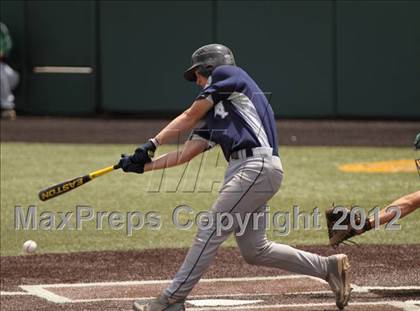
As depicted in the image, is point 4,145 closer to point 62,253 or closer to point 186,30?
point 186,30

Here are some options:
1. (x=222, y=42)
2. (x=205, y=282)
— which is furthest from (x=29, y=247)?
(x=222, y=42)

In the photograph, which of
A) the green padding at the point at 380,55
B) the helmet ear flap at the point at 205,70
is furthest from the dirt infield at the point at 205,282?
the green padding at the point at 380,55

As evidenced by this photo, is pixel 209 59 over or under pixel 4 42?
over

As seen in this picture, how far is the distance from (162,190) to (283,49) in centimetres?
892

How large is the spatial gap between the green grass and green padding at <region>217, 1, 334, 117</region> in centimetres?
432

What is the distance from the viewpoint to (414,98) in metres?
22.2

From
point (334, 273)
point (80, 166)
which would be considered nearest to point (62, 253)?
point (334, 273)

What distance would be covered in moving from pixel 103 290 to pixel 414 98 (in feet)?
46.9

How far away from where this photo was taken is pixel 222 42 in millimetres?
22625

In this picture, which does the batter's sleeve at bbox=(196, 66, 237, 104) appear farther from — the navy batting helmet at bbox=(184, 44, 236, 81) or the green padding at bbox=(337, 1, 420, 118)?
the green padding at bbox=(337, 1, 420, 118)

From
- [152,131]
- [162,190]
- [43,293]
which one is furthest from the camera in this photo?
[152,131]

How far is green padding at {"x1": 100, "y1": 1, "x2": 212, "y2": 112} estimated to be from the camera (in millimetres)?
22891

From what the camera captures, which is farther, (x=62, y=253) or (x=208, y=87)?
(x=62, y=253)

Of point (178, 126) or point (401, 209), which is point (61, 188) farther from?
point (401, 209)
